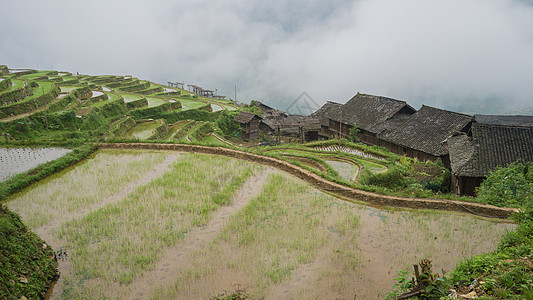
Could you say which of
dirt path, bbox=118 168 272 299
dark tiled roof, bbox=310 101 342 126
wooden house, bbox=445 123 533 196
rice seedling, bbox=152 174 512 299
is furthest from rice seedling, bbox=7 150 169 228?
dark tiled roof, bbox=310 101 342 126

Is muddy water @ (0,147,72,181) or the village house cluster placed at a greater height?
the village house cluster

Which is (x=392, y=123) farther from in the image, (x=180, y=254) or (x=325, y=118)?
(x=180, y=254)

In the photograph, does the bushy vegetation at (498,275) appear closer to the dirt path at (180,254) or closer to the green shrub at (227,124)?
the dirt path at (180,254)

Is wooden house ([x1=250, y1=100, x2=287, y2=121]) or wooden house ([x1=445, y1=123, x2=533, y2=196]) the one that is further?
wooden house ([x1=250, y1=100, x2=287, y2=121])

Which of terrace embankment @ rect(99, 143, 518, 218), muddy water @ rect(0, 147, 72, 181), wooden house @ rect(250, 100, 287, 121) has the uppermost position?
wooden house @ rect(250, 100, 287, 121)

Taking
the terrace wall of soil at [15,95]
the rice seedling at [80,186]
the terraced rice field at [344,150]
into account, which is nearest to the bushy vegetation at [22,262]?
the rice seedling at [80,186]

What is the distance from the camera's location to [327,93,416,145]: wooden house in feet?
76.3

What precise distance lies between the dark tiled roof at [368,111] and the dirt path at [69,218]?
1602 centimetres

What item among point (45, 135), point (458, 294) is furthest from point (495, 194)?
point (45, 135)

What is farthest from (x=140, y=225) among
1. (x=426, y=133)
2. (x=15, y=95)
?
(x=15, y=95)

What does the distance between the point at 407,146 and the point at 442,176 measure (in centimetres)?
653

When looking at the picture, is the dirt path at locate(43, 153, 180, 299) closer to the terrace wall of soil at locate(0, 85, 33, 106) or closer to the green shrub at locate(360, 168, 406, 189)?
the green shrub at locate(360, 168, 406, 189)

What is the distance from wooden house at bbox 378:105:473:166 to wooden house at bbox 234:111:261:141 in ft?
39.7

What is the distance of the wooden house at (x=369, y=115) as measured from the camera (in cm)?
2327
